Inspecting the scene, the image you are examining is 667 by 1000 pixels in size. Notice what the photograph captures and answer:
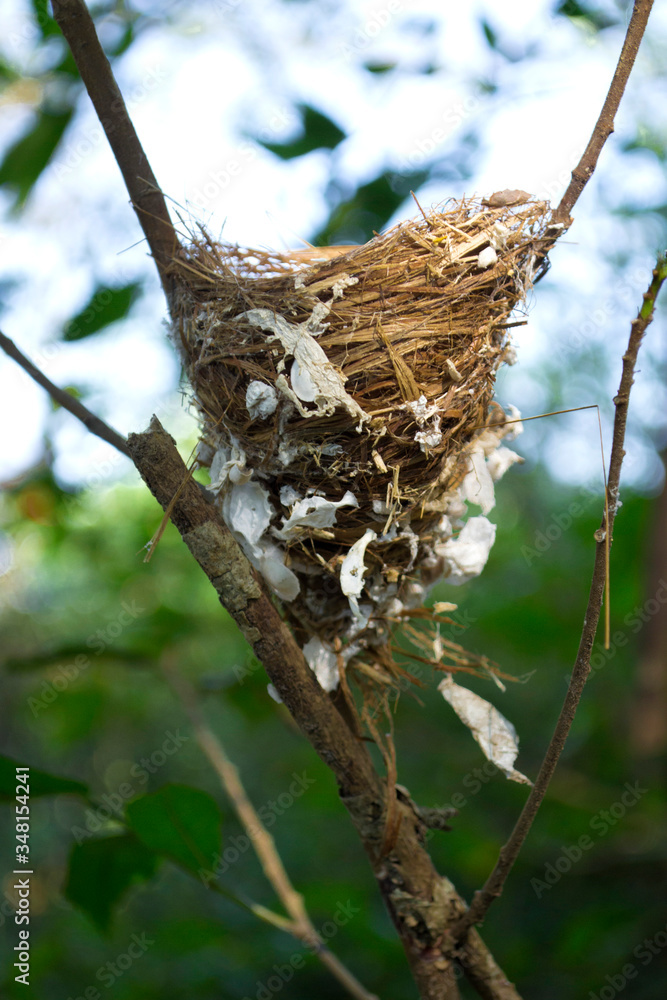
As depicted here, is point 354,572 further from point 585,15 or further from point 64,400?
point 585,15

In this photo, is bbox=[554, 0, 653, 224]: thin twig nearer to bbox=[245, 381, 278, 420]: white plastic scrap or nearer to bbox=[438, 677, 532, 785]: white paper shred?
bbox=[245, 381, 278, 420]: white plastic scrap

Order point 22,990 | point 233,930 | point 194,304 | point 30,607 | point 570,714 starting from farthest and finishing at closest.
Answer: point 30,607
point 233,930
point 22,990
point 194,304
point 570,714

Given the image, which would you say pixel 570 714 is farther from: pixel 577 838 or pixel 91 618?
pixel 91 618

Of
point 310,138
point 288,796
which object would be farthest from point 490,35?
point 288,796

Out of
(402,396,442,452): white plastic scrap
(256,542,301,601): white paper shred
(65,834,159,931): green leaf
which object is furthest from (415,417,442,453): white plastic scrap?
(65,834,159,931): green leaf

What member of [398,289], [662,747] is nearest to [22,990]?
[398,289]

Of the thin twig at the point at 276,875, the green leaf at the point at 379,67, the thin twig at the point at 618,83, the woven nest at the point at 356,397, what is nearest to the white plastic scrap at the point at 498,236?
the woven nest at the point at 356,397
